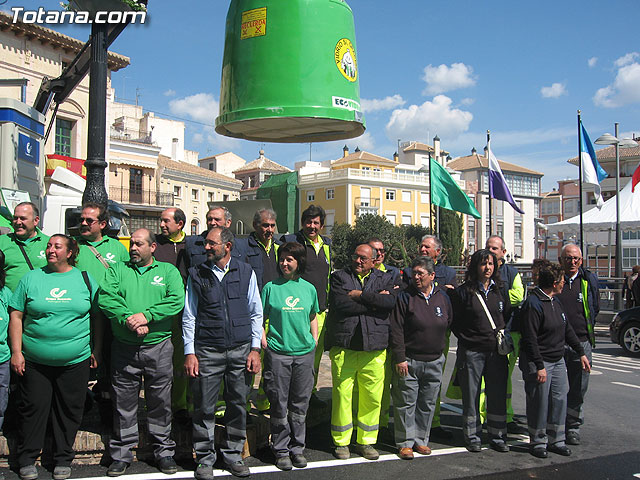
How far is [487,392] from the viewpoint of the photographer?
5.70 metres

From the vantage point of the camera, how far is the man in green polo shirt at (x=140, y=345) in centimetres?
463

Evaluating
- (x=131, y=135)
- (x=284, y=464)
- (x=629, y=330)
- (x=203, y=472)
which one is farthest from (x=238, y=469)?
(x=131, y=135)

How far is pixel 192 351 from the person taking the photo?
4723 mm

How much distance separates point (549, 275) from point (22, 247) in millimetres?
4547

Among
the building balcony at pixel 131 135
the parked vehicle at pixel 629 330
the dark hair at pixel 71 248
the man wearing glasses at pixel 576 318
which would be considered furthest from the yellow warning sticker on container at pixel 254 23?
the building balcony at pixel 131 135

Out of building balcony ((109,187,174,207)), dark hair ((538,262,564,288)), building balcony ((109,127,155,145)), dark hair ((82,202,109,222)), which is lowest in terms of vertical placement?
dark hair ((538,262,564,288))

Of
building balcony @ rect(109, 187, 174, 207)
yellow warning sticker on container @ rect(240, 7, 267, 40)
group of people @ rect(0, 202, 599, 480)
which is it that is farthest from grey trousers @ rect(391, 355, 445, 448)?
building balcony @ rect(109, 187, 174, 207)

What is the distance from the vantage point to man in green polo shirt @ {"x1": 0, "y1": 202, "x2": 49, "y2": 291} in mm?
5004

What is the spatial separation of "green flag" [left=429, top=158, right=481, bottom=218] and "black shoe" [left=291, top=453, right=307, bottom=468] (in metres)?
8.68

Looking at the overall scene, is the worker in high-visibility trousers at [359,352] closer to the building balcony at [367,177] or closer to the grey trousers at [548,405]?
the grey trousers at [548,405]

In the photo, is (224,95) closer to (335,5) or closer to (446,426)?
(335,5)

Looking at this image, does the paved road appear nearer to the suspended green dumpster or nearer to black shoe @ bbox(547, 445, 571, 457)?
black shoe @ bbox(547, 445, 571, 457)

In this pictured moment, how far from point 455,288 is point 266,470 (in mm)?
2446

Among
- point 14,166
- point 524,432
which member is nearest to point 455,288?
point 524,432
